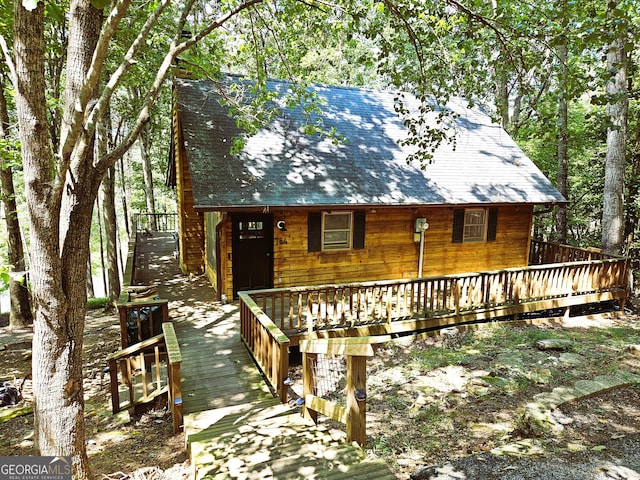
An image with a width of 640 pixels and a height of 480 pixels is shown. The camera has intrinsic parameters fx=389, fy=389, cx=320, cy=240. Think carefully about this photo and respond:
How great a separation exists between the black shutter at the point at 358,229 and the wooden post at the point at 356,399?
6591 mm

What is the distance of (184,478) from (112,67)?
12.9 meters

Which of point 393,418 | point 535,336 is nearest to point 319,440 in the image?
point 393,418

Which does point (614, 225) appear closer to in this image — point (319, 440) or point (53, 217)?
point (319, 440)

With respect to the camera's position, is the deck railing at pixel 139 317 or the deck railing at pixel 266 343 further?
the deck railing at pixel 139 317

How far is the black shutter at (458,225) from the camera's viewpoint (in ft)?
38.5

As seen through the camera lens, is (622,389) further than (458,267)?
No

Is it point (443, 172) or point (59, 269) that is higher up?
point (443, 172)

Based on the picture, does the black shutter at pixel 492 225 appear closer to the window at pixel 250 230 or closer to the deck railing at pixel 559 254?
the deck railing at pixel 559 254

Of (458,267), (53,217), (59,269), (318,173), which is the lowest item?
(458,267)

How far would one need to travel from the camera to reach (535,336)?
30.3ft

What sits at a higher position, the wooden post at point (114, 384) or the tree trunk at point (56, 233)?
the tree trunk at point (56, 233)

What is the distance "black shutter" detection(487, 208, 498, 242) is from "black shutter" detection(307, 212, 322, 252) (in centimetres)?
566

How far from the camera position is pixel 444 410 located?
6305 millimetres

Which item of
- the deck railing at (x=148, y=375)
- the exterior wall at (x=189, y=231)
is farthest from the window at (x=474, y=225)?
the deck railing at (x=148, y=375)
